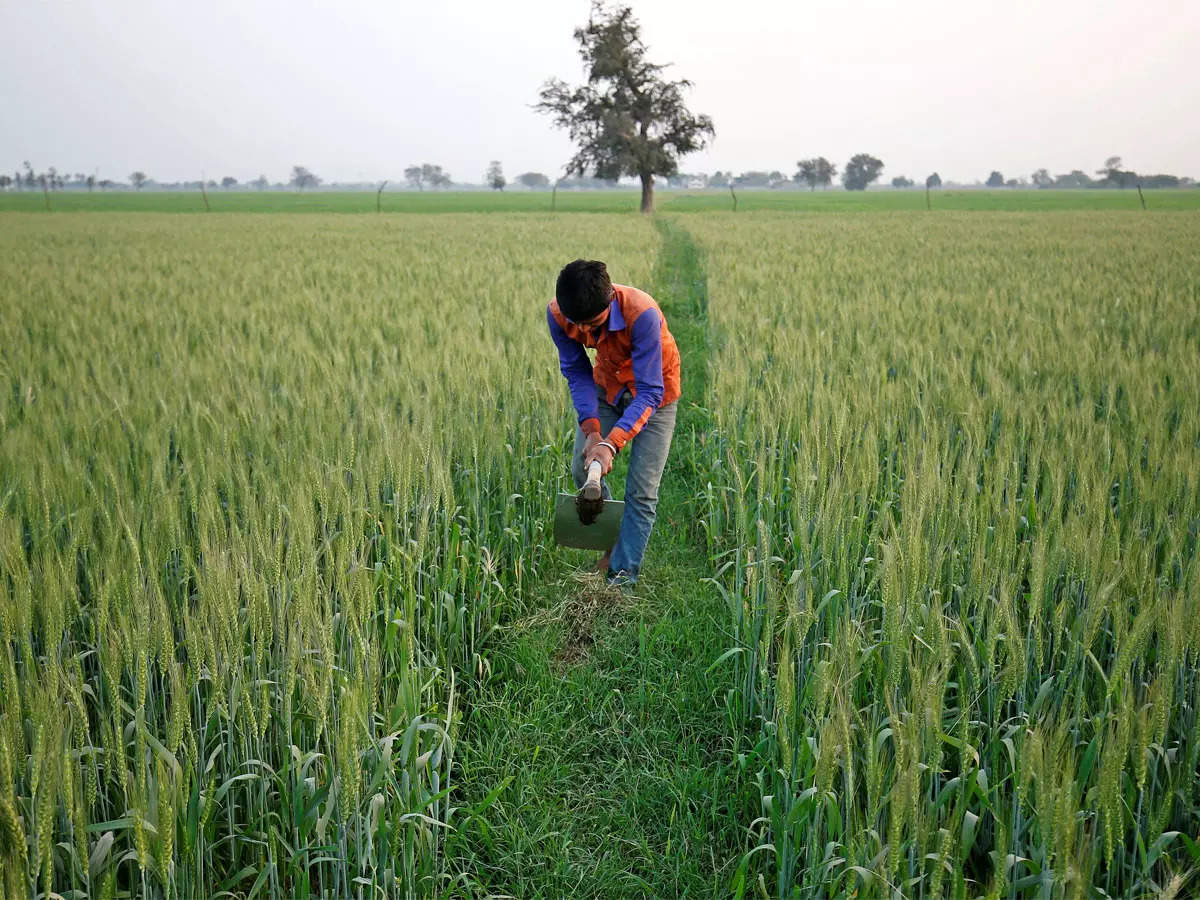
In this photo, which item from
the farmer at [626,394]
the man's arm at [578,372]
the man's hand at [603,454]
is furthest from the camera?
the man's arm at [578,372]

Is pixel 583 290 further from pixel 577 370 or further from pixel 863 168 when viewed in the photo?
pixel 863 168

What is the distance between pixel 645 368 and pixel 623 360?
0.25m

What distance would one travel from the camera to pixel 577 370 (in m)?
4.14

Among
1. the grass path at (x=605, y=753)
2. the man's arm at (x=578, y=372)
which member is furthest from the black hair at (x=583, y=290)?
the grass path at (x=605, y=753)

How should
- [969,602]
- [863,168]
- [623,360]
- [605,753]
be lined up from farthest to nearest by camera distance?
[863,168], [623,360], [605,753], [969,602]

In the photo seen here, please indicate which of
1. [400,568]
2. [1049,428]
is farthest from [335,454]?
[1049,428]

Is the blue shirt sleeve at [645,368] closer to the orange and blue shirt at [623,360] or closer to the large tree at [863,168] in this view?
the orange and blue shirt at [623,360]

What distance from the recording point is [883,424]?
4406 mm

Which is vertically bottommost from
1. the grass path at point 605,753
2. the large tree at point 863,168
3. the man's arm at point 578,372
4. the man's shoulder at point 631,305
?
the grass path at point 605,753

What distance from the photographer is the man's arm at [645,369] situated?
150 inches

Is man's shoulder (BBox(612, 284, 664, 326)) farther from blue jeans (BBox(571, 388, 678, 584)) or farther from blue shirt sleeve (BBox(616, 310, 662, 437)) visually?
blue jeans (BBox(571, 388, 678, 584))

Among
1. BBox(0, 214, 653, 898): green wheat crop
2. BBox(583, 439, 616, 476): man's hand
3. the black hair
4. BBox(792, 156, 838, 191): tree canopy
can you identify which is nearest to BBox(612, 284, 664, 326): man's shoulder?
the black hair

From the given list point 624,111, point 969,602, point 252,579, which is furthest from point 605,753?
point 624,111

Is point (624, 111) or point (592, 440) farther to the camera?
point (624, 111)
